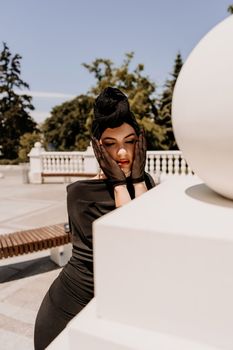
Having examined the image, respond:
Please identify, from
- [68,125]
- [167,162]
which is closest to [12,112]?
[68,125]

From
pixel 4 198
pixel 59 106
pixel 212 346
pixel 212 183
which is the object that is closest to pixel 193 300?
pixel 212 346

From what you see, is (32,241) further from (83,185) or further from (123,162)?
(123,162)

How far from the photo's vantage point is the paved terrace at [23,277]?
10.8ft

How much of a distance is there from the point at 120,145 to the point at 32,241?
3183mm

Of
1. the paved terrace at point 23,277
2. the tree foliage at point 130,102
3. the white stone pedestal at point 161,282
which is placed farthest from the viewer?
the tree foliage at point 130,102

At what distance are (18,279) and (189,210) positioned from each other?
397cm

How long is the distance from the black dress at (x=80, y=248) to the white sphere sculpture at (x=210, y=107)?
58 cm

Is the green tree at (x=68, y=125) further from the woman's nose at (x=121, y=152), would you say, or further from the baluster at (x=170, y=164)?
the woman's nose at (x=121, y=152)

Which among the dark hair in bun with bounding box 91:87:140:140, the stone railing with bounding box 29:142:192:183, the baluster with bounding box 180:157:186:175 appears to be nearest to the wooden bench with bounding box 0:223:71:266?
the dark hair in bun with bounding box 91:87:140:140

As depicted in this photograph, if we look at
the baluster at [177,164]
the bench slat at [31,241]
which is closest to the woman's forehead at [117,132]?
the bench slat at [31,241]

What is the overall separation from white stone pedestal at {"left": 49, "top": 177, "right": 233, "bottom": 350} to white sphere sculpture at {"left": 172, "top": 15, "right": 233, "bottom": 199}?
0.72 ft

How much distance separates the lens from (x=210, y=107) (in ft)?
4.18

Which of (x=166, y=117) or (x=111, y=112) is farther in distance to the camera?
(x=166, y=117)

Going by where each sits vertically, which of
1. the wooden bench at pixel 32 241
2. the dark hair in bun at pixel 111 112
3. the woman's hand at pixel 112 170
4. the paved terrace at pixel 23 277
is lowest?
the paved terrace at pixel 23 277
